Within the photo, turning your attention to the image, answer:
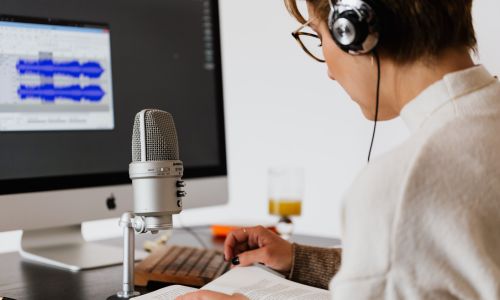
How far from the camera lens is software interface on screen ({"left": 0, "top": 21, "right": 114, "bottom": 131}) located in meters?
1.21

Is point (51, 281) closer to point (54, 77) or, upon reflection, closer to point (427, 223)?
point (54, 77)

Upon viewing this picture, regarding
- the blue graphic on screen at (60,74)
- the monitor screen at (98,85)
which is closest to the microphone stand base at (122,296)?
the monitor screen at (98,85)

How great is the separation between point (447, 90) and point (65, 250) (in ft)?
3.06

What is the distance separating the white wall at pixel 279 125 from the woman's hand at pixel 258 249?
1.09m

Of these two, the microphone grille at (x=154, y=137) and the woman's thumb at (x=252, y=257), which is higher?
the microphone grille at (x=154, y=137)

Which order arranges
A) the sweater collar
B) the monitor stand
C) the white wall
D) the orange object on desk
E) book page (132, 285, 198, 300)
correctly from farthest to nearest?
the white wall < the orange object on desk < the monitor stand < book page (132, 285, 198, 300) < the sweater collar

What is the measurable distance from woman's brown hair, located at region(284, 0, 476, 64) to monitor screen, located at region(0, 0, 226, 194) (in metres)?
0.71

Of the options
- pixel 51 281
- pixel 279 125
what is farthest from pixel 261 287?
pixel 279 125

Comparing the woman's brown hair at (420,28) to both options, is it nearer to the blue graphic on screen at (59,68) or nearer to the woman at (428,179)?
the woman at (428,179)

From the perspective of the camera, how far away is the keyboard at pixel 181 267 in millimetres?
1124

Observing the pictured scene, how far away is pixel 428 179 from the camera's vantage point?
66cm

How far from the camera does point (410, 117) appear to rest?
815 mm

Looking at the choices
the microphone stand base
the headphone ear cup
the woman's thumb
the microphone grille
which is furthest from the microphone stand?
the headphone ear cup

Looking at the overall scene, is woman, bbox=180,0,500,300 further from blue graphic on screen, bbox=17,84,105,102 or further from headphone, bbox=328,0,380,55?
blue graphic on screen, bbox=17,84,105,102
